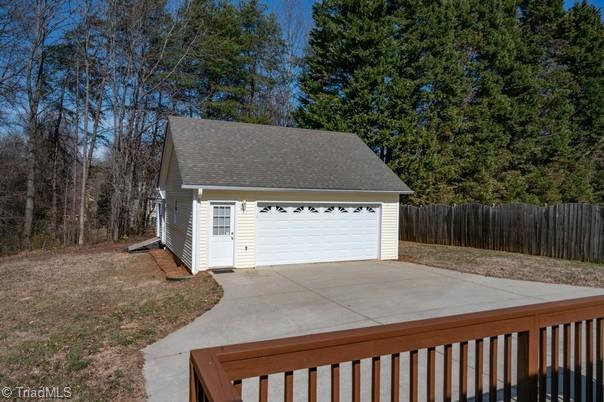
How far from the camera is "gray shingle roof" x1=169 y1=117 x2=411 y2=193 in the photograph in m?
10.8

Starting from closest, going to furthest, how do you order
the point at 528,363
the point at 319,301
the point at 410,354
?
1. the point at 410,354
2. the point at 528,363
3. the point at 319,301

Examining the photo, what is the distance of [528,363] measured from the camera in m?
2.30

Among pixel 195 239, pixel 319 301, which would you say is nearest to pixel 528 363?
pixel 319 301

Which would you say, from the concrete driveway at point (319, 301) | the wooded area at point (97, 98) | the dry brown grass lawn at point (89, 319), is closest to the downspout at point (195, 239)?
the dry brown grass lawn at point (89, 319)

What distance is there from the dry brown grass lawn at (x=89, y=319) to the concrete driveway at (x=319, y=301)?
0.31 m

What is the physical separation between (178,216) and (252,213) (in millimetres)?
3125

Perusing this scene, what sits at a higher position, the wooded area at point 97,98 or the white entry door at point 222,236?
the wooded area at point 97,98

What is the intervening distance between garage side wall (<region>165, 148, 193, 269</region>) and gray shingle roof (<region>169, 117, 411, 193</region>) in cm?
100

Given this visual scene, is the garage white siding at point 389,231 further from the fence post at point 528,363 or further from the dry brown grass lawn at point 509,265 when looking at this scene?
the fence post at point 528,363

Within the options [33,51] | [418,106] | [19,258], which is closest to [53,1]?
[33,51]

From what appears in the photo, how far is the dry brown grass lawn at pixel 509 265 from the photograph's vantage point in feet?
31.4

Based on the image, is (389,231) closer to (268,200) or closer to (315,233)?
(315,233)

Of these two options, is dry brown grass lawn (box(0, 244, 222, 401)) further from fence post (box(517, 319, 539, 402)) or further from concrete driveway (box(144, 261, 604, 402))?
fence post (box(517, 319, 539, 402))

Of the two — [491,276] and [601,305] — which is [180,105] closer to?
[491,276]
